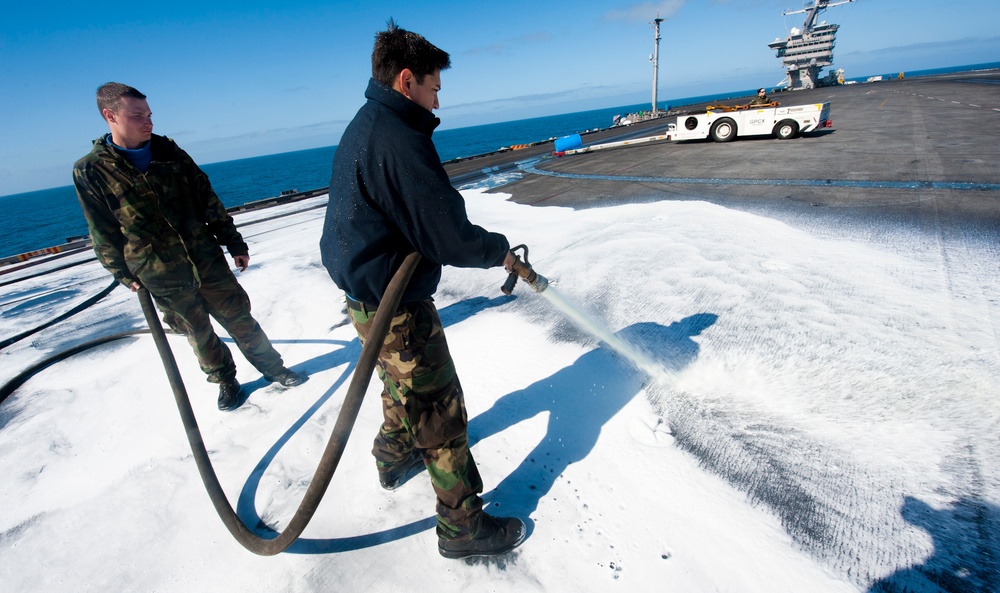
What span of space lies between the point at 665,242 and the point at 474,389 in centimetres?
295

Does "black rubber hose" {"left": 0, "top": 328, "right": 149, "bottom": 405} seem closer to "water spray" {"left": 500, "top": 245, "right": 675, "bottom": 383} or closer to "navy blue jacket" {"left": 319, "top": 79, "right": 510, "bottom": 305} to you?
"navy blue jacket" {"left": 319, "top": 79, "right": 510, "bottom": 305}

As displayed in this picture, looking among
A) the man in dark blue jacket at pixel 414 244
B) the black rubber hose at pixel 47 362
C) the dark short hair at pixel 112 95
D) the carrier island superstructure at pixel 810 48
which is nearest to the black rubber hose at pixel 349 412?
the man in dark blue jacket at pixel 414 244

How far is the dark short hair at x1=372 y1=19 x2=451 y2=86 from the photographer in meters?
1.65

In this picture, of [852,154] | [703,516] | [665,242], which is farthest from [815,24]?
[703,516]

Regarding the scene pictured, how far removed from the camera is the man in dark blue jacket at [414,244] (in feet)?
5.21

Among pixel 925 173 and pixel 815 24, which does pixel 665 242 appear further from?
pixel 815 24

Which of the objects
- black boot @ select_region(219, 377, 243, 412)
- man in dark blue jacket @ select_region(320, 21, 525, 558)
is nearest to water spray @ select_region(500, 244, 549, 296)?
man in dark blue jacket @ select_region(320, 21, 525, 558)

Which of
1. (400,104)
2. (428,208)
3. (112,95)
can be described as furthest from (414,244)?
(112,95)

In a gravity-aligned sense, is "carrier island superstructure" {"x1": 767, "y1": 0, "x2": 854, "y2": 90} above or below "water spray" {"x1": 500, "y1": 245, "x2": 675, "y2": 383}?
above

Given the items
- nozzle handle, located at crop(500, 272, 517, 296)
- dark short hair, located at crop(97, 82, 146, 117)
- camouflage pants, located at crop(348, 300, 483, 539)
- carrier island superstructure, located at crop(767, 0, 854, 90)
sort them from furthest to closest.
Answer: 1. carrier island superstructure, located at crop(767, 0, 854, 90)
2. dark short hair, located at crop(97, 82, 146, 117)
3. nozzle handle, located at crop(500, 272, 517, 296)
4. camouflage pants, located at crop(348, 300, 483, 539)

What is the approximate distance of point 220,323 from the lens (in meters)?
3.07

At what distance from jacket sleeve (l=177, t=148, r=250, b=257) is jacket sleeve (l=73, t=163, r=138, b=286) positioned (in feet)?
1.52

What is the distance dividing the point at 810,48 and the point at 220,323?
69.5m

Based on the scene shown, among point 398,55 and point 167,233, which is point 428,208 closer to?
point 398,55
